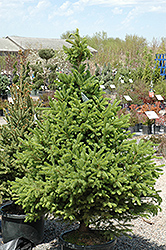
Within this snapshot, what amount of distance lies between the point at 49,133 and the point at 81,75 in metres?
0.66

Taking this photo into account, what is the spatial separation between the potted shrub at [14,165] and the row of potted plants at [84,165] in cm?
64

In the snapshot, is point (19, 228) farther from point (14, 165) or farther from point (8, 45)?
point (8, 45)

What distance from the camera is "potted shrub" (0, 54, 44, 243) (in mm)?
3631

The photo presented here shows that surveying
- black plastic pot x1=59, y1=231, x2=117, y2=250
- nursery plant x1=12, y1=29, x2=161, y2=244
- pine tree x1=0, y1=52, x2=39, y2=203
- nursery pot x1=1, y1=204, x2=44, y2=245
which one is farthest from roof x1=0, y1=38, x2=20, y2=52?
black plastic pot x1=59, y1=231, x2=117, y2=250

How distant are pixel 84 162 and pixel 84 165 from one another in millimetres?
91

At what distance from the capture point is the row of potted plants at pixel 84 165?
2.66 metres

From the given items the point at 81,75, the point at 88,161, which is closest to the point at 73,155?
the point at 88,161

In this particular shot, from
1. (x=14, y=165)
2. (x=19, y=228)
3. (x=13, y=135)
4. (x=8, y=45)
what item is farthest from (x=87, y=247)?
(x=8, y=45)

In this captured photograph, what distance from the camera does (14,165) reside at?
3.79m

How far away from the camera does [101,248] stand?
2826 millimetres

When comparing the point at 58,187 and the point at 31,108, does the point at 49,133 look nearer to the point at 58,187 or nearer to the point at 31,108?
the point at 58,187

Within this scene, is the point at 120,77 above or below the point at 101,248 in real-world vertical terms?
above

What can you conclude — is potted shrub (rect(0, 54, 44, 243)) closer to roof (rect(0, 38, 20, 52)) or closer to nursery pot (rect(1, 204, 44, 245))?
nursery pot (rect(1, 204, 44, 245))

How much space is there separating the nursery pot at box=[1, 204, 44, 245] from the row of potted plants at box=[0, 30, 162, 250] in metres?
0.61
